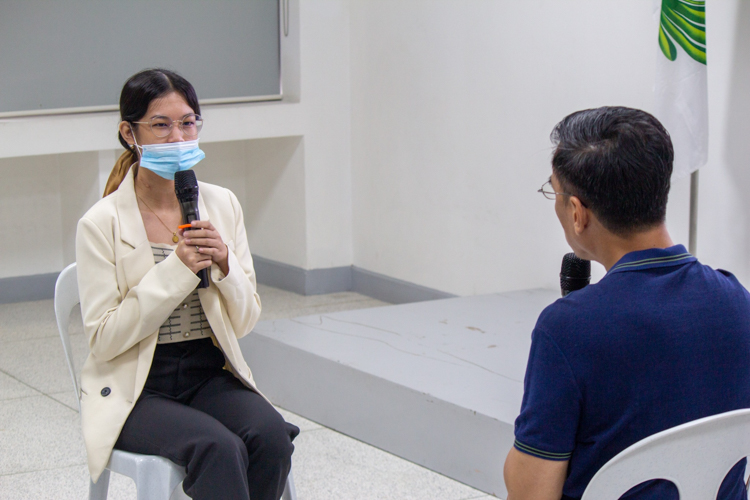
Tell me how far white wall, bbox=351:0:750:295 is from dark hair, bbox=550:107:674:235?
2065 mm

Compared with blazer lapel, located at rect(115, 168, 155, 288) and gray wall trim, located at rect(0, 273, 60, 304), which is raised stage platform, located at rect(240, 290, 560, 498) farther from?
gray wall trim, located at rect(0, 273, 60, 304)

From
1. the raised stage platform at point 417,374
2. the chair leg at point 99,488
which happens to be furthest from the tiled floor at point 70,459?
the chair leg at point 99,488

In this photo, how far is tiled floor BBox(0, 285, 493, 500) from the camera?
2.52 metres

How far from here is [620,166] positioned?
3.78 feet

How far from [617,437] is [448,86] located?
337 centimetres

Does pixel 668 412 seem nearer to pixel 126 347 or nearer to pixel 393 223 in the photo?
pixel 126 347

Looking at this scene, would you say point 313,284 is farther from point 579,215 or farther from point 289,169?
point 579,215

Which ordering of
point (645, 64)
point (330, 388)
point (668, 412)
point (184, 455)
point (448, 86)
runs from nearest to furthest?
1. point (668, 412)
2. point (184, 455)
3. point (330, 388)
4. point (645, 64)
5. point (448, 86)

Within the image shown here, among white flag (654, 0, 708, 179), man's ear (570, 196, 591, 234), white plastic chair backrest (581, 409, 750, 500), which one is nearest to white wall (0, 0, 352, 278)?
white flag (654, 0, 708, 179)

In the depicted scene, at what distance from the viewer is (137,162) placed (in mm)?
1986

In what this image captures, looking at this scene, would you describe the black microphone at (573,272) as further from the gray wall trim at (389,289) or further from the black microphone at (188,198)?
the gray wall trim at (389,289)

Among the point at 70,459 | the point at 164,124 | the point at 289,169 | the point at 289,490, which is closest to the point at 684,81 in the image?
the point at 164,124

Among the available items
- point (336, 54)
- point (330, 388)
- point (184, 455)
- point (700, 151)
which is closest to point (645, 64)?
point (700, 151)

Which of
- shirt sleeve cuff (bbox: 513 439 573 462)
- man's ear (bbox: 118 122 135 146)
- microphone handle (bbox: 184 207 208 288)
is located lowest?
shirt sleeve cuff (bbox: 513 439 573 462)
